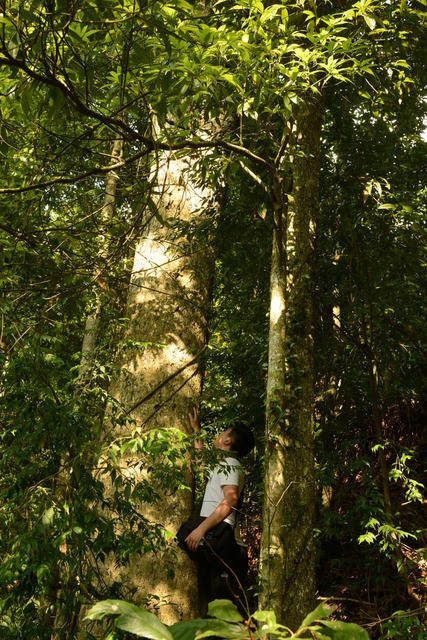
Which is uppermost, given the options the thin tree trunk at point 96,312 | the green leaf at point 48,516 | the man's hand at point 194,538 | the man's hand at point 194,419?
the thin tree trunk at point 96,312

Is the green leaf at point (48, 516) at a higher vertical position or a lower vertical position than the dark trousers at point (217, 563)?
higher

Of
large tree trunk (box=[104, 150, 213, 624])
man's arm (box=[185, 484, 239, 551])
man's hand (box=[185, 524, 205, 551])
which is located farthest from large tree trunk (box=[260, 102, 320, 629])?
large tree trunk (box=[104, 150, 213, 624])

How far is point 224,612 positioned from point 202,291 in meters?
4.30

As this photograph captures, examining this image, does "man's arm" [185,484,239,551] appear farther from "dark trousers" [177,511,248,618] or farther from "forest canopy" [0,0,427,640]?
"forest canopy" [0,0,427,640]

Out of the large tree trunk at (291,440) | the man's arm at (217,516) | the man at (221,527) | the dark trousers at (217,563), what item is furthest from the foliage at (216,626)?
the dark trousers at (217,563)

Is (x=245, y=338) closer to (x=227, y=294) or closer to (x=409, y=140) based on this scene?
(x=227, y=294)

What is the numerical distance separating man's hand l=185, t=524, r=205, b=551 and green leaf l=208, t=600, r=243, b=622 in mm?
3103

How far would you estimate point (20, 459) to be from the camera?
9.13 feet

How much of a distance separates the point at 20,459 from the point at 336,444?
4407mm

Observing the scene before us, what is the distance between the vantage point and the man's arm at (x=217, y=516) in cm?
394

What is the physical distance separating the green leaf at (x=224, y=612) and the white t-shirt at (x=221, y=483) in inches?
114

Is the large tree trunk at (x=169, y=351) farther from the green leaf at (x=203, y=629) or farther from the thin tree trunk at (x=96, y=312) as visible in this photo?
the green leaf at (x=203, y=629)

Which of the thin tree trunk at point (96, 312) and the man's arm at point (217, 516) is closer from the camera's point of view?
the thin tree trunk at point (96, 312)

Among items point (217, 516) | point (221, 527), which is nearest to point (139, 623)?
point (217, 516)
